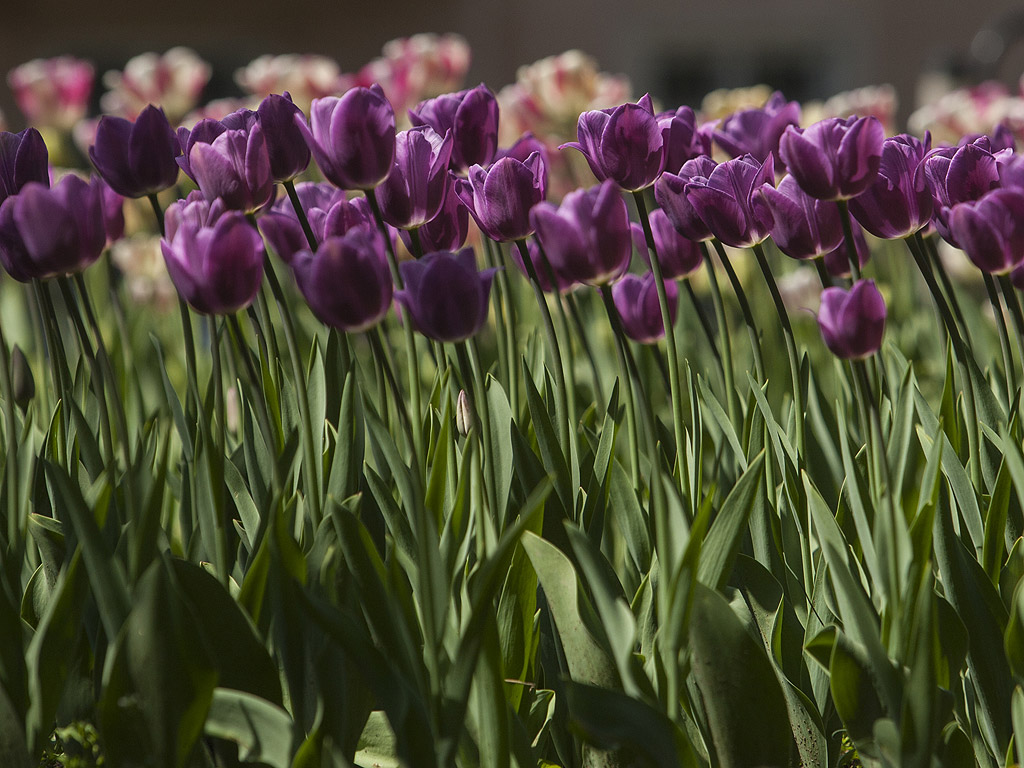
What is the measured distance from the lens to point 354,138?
66cm

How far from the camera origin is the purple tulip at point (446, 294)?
1.95 feet

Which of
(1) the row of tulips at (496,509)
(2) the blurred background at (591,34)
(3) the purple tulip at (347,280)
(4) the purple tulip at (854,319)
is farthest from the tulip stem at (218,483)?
(2) the blurred background at (591,34)

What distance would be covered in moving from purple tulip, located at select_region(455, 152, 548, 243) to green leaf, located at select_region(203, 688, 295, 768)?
1.23 ft

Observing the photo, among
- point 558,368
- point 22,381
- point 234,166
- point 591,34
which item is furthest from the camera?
point 591,34

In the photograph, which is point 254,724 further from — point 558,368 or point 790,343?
point 790,343

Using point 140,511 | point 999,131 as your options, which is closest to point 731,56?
point 999,131

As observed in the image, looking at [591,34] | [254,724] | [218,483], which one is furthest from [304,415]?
[591,34]

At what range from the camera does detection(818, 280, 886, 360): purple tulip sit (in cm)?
63

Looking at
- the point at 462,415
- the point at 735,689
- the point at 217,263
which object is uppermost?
the point at 217,263

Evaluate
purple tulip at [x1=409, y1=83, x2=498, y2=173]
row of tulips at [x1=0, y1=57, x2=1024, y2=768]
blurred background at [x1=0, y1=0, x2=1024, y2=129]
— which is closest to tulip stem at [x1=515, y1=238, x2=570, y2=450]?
row of tulips at [x1=0, y1=57, x2=1024, y2=768]

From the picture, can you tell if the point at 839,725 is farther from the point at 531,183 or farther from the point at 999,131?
the point at 999,131

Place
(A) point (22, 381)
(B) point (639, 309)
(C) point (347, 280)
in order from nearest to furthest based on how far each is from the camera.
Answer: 1. (C) point (347, 280)
2. (B) point (639, 309)
3. (A) point (22, 381)

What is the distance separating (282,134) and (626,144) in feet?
0.86

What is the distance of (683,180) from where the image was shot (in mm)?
721
